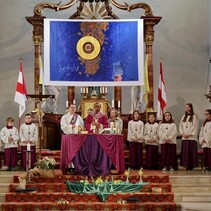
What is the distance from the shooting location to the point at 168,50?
18.2 metres

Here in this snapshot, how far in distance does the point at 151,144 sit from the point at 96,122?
Answer: 2.16 m

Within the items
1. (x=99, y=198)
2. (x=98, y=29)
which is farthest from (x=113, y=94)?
(x=99, y=198)

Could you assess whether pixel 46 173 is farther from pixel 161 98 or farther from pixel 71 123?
pixel 161 98

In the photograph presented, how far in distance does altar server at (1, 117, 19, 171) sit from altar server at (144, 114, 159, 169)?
3189 mm

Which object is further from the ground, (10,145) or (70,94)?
(70,94)

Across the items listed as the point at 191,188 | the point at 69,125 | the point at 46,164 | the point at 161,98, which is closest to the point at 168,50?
the point at 161,98

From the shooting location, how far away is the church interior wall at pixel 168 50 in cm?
1778

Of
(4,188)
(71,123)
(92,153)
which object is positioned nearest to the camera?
(4,188)

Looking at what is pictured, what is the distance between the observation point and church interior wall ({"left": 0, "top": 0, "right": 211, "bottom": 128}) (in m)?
17.8

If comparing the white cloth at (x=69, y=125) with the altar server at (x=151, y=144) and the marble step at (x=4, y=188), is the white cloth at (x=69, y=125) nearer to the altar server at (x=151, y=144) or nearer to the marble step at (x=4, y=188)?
the marble step at (x=4, y=188)

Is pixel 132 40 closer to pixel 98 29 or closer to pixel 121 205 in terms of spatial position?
pixel 98 29

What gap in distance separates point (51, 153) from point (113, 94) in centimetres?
368

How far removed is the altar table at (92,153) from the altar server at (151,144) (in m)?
2.43

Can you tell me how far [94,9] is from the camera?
54.6 feet
